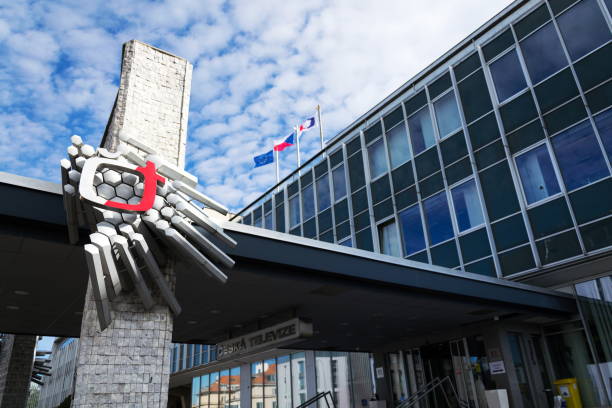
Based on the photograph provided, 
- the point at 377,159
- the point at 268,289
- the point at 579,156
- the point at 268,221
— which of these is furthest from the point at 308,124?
the point at 268,289

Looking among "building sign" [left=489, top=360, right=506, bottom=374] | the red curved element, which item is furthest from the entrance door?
the red curved element

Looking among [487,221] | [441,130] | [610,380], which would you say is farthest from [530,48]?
[610,380]

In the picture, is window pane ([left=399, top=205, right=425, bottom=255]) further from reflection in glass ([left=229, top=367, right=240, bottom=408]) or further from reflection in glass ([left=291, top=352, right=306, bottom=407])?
reflection in glass ([left=229, top=367, right=240, bottom=408])

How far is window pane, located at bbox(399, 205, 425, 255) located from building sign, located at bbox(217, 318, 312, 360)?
9053 millimetres

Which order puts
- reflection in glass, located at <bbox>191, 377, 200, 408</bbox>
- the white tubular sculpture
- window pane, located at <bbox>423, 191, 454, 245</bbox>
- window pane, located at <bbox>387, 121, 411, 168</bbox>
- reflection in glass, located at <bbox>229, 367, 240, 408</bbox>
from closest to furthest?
the white tubular sculpture, window pane, located at <bbox>423, 191, 454, 245</bbox>, window pane, located at <bbox>387, 121, 411, 168</bbox>, reflection in glass, located at <bbox>229, 367, 240, 408</bbox>, reflection in glass, located at <bbox>191, 377, 200, 408</bbox>

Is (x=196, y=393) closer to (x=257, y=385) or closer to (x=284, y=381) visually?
(x=257, y=385)

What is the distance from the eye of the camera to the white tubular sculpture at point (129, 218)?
21.8 ft

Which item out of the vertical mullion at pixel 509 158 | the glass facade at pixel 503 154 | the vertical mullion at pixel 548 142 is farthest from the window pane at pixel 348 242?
the vertical mullion at pixel 548 142

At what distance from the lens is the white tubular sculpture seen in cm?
664

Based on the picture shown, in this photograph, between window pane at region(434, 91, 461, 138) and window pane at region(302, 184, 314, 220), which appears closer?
window pane at region(434, 91, 461, 138)

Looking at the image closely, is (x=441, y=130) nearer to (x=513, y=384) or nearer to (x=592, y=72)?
(x=592, y=72)

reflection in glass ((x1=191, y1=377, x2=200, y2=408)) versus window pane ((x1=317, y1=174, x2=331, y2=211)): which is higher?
window pane ((x1=317, y1=174, x2=331, y2=211))

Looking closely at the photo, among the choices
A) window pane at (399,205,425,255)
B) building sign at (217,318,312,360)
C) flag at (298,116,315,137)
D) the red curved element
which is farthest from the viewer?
flag at (298,116,315,137)

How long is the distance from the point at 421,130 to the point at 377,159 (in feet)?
9.67
